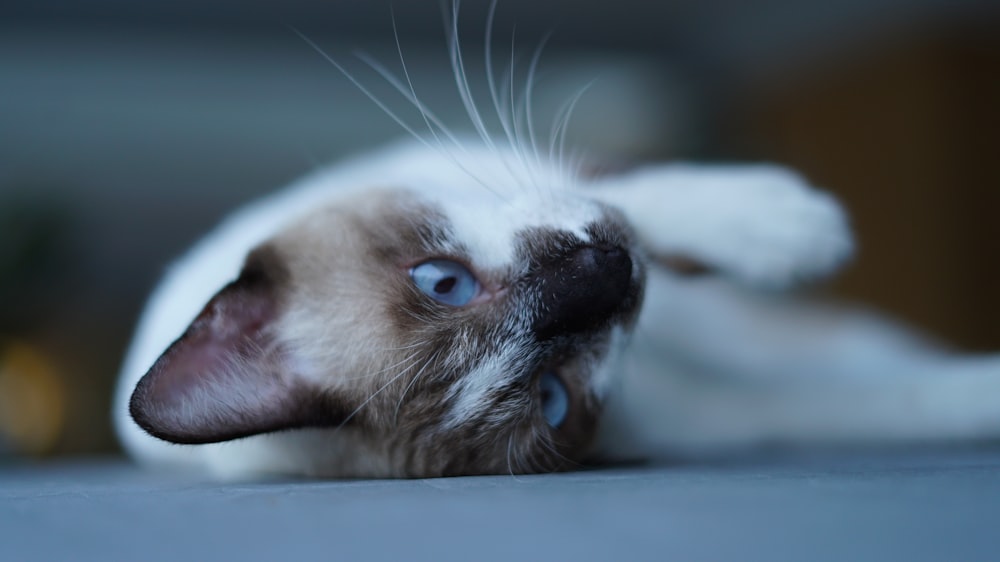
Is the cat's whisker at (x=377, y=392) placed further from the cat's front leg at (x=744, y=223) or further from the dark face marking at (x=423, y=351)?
the cat's front leg at (x=744, y=223)

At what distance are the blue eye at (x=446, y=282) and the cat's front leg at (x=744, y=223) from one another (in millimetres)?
377

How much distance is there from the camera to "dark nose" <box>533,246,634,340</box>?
119 cm

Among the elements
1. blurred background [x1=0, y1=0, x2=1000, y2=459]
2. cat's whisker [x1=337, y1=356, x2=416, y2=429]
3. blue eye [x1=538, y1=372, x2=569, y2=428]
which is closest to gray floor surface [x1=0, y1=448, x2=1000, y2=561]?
cat's whisker [x1=337, y1=356, x2=416, y2=429]

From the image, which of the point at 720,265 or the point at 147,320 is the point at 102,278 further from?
the point at 720,265

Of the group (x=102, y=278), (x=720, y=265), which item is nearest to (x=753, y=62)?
(x=720, y=265)

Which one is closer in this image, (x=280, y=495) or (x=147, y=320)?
(x=280, y=495)

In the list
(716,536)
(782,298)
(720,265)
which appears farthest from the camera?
(782,298)

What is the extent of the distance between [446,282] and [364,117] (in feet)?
9.93

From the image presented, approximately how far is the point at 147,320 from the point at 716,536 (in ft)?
4.90

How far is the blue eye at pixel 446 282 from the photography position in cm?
127

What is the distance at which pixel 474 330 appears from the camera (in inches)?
49.3

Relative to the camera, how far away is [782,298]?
A: 7.93ft

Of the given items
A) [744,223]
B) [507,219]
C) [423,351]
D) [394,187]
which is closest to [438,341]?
[423,351]

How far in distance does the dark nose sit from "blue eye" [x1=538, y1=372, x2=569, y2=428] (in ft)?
0.42
